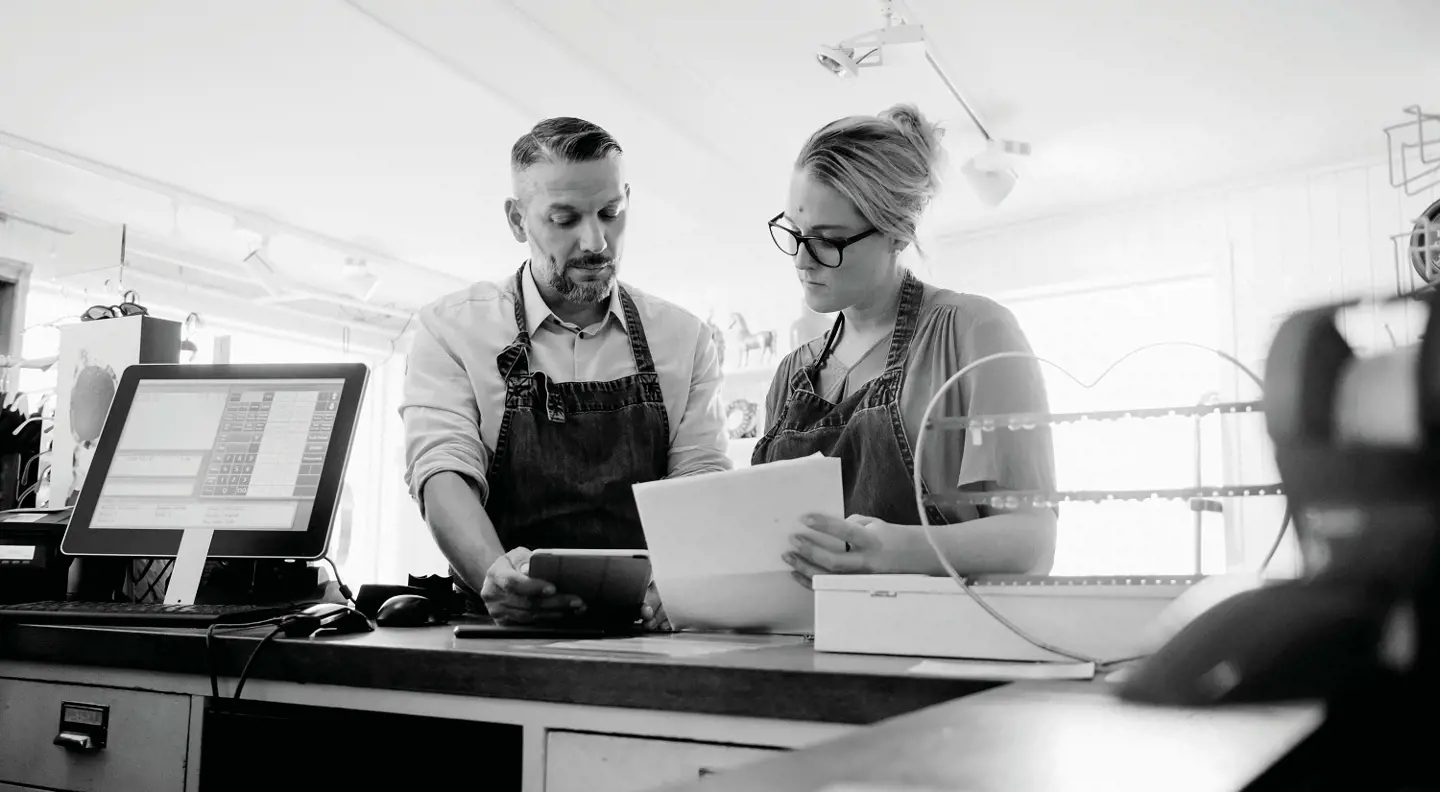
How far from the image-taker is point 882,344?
167cm

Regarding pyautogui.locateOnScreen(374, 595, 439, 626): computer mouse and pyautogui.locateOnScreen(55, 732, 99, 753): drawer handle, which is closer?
pyautogui.locateOnScreen(55, 732, 99, 753): drawer handle

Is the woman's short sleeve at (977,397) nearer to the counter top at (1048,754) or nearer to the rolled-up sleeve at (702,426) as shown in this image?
the rolled-up sleeve at (702,426)

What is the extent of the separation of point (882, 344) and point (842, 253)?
0.16 metres

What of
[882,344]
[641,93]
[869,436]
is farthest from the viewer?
[641,93]

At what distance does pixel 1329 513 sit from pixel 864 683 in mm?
522

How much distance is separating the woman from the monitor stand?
86cm

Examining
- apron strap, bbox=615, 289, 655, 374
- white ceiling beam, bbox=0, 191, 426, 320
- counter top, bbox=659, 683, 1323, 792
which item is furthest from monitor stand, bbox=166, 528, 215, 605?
white ceiling beam, bbox=0, 191, 426, 320

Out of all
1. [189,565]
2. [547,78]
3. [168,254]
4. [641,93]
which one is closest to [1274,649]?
[189,565]

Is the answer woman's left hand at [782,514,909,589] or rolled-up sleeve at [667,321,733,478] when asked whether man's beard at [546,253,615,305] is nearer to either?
rolled-up sleeve at [667,321,733,478]

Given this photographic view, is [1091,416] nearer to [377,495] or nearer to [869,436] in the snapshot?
[869,436]

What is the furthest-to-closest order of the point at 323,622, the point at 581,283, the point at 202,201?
1. the point at 202,201
2. the point at 581,283
3. the point at 323,622

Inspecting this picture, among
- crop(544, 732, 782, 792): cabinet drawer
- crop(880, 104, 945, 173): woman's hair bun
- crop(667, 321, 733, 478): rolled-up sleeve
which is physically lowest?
crop(544, 732, 782, 792): cabinet drawer

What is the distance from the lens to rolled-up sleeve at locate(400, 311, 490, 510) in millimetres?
1749

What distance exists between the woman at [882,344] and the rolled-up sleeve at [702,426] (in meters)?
0.15
